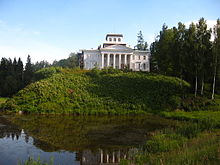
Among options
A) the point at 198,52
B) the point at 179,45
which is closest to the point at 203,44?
the point at 198,52

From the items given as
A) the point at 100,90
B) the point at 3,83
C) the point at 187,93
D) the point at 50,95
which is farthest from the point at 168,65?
the point at 3,83

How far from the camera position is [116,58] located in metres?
61.4

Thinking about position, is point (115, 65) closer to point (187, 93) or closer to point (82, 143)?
point (187, 93)

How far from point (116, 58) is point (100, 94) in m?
25.3

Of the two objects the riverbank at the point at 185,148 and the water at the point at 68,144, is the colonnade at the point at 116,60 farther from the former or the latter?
the riverbank at the point at 185,148

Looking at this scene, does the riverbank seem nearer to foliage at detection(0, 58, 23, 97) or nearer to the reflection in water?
the reflection in water

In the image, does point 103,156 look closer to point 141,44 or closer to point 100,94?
point 100,94

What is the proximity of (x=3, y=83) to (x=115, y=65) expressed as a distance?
29768 mm

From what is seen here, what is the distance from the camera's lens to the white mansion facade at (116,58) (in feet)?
191

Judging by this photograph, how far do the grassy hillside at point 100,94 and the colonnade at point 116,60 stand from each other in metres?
12.6

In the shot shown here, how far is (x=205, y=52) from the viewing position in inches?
1265

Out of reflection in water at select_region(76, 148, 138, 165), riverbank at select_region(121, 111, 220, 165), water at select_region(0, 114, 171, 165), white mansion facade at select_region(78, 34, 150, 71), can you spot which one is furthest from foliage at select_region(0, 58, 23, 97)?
riverbank at select_region(121, 111, 220, 165)

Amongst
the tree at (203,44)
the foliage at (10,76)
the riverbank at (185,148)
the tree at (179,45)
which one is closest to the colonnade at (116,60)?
the foliage at (10,76)

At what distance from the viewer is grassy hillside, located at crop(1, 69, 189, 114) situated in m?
32.6
